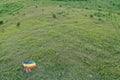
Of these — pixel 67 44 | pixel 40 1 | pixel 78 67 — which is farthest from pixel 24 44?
pixel 40 1

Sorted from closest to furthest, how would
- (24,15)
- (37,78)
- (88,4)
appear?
(37,78) → (24,15) → (88,4)

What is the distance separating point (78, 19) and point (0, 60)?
7.89 m

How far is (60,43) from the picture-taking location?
674 inches

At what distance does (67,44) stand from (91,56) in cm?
179

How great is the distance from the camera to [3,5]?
29.0 metres

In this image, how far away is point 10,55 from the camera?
648 inches

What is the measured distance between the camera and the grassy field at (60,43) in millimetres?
14742

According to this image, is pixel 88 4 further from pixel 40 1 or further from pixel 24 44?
pixel 24 44

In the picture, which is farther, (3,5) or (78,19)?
(3,5)

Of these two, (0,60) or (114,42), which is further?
(114,42)

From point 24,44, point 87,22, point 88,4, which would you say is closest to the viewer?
point 24,44

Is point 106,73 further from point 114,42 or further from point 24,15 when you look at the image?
point 24,15

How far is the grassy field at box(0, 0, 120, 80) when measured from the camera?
14.7 m

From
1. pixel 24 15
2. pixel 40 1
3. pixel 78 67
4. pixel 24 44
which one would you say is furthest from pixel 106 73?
pixel 40 1
